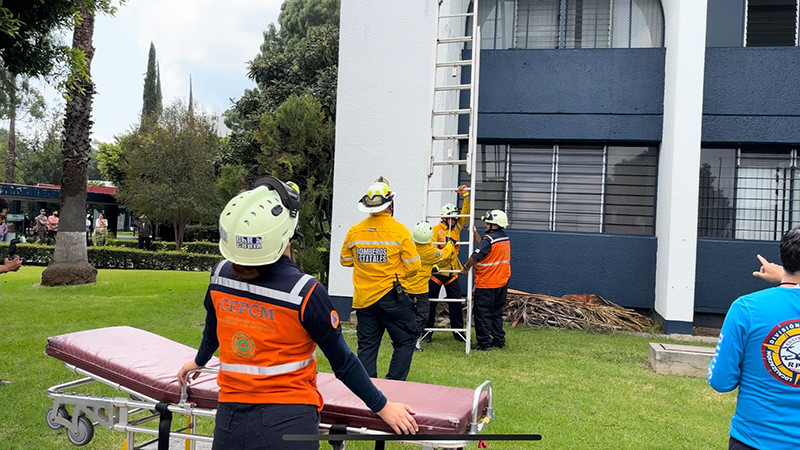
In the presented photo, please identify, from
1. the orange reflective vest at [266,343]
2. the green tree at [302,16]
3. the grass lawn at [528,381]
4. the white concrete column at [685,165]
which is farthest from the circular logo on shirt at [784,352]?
the green tree at [302,16]

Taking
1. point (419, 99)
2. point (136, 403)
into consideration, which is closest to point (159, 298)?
point (419, 99)

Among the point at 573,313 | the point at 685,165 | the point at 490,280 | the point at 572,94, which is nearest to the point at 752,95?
the point at 685,165

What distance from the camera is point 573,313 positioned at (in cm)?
1149

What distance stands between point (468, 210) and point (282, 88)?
10.8 m

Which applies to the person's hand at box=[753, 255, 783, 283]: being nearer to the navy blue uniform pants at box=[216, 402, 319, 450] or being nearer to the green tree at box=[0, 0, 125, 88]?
the navy blue uniform pants at box=[216, 402, 319, 450]

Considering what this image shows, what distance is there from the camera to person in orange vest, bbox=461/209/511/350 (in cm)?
946

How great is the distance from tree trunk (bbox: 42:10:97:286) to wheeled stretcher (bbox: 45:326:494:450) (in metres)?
12.0

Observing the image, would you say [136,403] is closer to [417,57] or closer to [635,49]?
[417,57]

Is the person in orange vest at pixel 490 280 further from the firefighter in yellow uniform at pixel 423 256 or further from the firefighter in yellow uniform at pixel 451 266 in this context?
the firefighter in yellow uniform at pixel 423 256

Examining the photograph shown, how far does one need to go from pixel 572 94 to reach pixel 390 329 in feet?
25.6

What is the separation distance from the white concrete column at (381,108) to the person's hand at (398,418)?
813 cm

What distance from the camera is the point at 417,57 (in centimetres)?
1120

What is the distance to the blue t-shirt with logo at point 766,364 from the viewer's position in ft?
9.24

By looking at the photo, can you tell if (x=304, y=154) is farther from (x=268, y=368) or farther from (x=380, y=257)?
(x=268, y=368)
